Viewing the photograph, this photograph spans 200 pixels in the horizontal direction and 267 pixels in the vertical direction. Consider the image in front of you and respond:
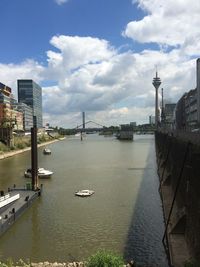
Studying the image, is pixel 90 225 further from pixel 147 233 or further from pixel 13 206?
pixel 13 206

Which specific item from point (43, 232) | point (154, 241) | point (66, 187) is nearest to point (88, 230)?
point (43, 232)

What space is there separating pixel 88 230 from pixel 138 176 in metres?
37.2

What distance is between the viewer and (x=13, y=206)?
1686 inches

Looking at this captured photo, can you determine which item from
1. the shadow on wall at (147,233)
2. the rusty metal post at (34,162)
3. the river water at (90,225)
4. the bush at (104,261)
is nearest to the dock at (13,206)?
the river water at (90,225)

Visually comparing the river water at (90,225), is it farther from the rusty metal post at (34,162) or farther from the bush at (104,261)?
the bush at (104,261)

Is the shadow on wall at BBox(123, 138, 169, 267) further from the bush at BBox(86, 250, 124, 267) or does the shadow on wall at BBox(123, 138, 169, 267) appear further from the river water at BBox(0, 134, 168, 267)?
the bush at BBox(86, 250, 124, 267)

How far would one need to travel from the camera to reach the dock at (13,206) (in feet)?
120

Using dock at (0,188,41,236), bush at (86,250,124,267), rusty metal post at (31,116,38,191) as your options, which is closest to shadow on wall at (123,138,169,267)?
bush at (86,250,124,267)

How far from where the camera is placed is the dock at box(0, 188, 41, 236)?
36.7 m

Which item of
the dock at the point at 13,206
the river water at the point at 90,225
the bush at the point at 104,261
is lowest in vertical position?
the river water at the point at 90,225

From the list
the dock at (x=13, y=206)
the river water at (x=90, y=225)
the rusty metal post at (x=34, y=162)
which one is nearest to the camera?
the river water at (x=90, y=225)

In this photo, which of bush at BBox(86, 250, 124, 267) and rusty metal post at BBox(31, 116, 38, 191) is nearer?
bush at BBox(86, 250, 124, 267)

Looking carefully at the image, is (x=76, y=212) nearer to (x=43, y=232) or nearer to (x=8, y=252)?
(x=43, y=232)

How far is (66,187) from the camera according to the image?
60406mm
